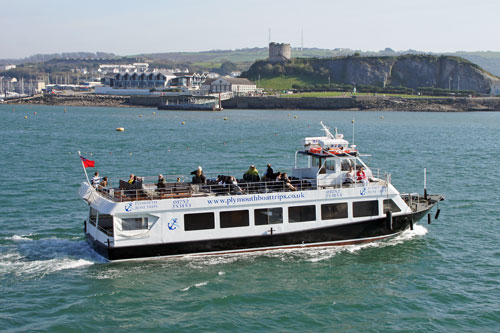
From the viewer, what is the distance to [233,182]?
22.3m

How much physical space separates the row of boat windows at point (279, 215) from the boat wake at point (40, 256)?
3743 millimetres

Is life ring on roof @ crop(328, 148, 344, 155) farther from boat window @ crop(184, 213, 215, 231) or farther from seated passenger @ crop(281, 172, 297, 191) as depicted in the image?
boat window @ crop(184, 213, 215, 231)

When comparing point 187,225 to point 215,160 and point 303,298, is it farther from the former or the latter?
point 215,160

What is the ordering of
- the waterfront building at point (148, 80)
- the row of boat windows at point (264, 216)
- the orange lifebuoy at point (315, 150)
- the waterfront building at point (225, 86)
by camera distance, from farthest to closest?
1. the waterfront building at point (148, 80)
2. the waterfront building at point (225, 86)
3. the orange lifebuoy at point (315, 150)
4. the row of boat windows at point (264, 216)

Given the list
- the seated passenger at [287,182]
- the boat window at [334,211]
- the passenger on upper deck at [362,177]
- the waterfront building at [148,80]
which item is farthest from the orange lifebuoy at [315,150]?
the waterfront building at [148,80]

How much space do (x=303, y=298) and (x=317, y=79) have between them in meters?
181

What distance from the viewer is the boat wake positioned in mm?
20000

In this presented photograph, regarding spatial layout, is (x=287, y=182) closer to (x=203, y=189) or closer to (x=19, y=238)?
(x=203, y=189)

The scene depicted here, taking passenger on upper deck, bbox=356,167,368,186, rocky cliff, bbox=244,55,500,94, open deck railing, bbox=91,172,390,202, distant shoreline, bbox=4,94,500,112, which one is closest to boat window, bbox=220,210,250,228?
open deck railing, bbox=91,172,390,202

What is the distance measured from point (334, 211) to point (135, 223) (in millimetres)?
7520

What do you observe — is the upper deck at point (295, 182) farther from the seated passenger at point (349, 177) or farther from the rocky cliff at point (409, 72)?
the rocky cliff at point (409, 72)

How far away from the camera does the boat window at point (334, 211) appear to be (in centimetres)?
2244

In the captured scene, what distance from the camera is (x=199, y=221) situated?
69.4 ft

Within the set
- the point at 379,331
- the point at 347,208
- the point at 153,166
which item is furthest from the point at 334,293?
the point at 153,166
